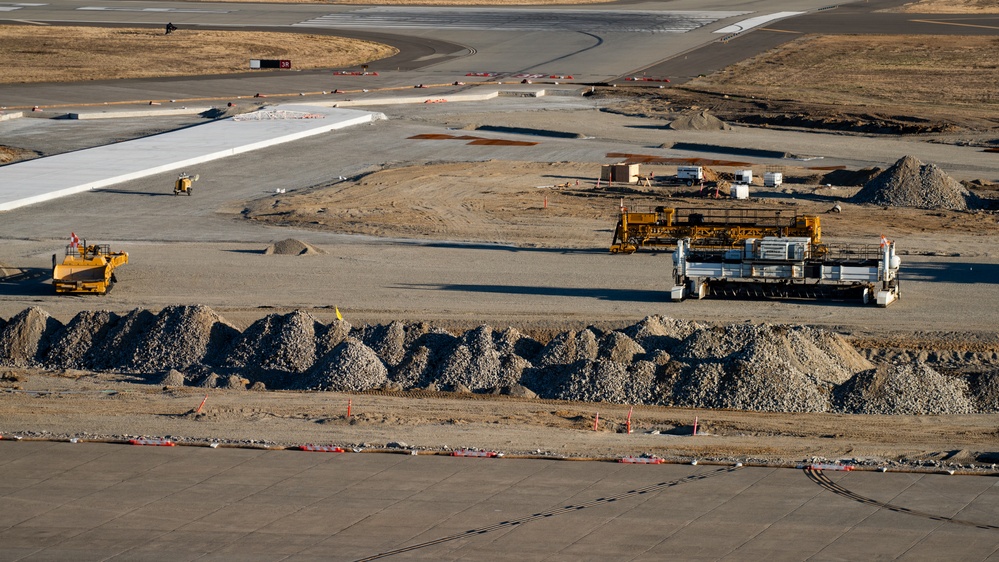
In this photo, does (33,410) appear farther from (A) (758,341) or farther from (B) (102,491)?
(A) (758,341)

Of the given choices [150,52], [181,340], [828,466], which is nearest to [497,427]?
[828,466]

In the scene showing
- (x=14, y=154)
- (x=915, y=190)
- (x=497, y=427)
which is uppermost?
(x=14, y=154)

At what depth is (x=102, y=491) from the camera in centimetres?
1936

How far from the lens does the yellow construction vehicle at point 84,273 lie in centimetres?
2983

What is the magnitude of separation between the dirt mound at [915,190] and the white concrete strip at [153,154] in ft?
76.3

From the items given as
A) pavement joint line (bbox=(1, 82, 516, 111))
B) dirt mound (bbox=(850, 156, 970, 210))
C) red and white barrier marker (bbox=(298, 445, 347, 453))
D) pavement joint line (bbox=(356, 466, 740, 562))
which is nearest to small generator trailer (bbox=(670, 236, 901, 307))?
pavement joint line (bbox=(356, 466, 740, 562))

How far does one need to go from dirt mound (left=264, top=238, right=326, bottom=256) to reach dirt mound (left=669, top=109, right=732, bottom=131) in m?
24.5

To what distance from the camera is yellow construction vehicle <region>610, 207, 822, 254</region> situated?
31359mm

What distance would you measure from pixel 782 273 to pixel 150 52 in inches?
2331

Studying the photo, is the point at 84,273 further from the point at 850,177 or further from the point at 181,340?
the point at 850,177

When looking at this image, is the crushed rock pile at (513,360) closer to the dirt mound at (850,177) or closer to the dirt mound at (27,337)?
the dirt mound at (27,337)

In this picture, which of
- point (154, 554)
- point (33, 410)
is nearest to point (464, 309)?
point (33, 410)

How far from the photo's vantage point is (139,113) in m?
60.5

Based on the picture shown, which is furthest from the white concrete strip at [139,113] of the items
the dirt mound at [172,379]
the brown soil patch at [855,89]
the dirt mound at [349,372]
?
the dirt mound at [349,372]
